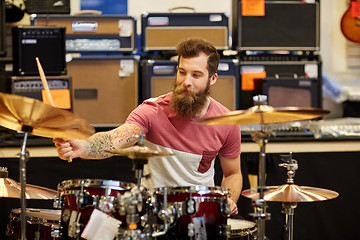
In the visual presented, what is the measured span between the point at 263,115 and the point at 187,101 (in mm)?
751

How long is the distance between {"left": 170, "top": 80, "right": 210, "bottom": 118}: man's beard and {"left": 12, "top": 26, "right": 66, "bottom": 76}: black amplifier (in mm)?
1326

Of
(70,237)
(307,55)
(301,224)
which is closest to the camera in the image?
(70,237)

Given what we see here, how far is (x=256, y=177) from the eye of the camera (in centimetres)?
396

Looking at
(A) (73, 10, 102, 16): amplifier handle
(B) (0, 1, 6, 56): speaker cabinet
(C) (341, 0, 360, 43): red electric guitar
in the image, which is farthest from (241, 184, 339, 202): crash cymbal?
(C) (341, 0, 360, 43): red electric guitar

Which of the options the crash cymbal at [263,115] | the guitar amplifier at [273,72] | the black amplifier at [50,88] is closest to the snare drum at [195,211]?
the crash cymbal at [263,115]

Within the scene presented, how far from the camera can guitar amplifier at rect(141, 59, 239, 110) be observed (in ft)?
14.8

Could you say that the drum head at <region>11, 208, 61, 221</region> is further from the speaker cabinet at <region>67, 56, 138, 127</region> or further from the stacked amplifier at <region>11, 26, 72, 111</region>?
the speaker cabinet at <region>67, 56, 138, 127</region>

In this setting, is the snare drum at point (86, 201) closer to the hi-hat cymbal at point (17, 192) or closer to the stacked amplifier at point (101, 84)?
the hi-hat cymbal at point (17, 192)

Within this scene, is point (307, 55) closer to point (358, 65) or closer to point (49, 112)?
point (358, 65)

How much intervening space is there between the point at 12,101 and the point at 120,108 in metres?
2.39

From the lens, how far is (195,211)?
2.38 m

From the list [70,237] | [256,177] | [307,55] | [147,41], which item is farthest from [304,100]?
[70,237]

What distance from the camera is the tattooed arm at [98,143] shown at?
8.45 ft

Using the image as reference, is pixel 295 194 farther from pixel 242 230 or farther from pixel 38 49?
pixel 38 49
